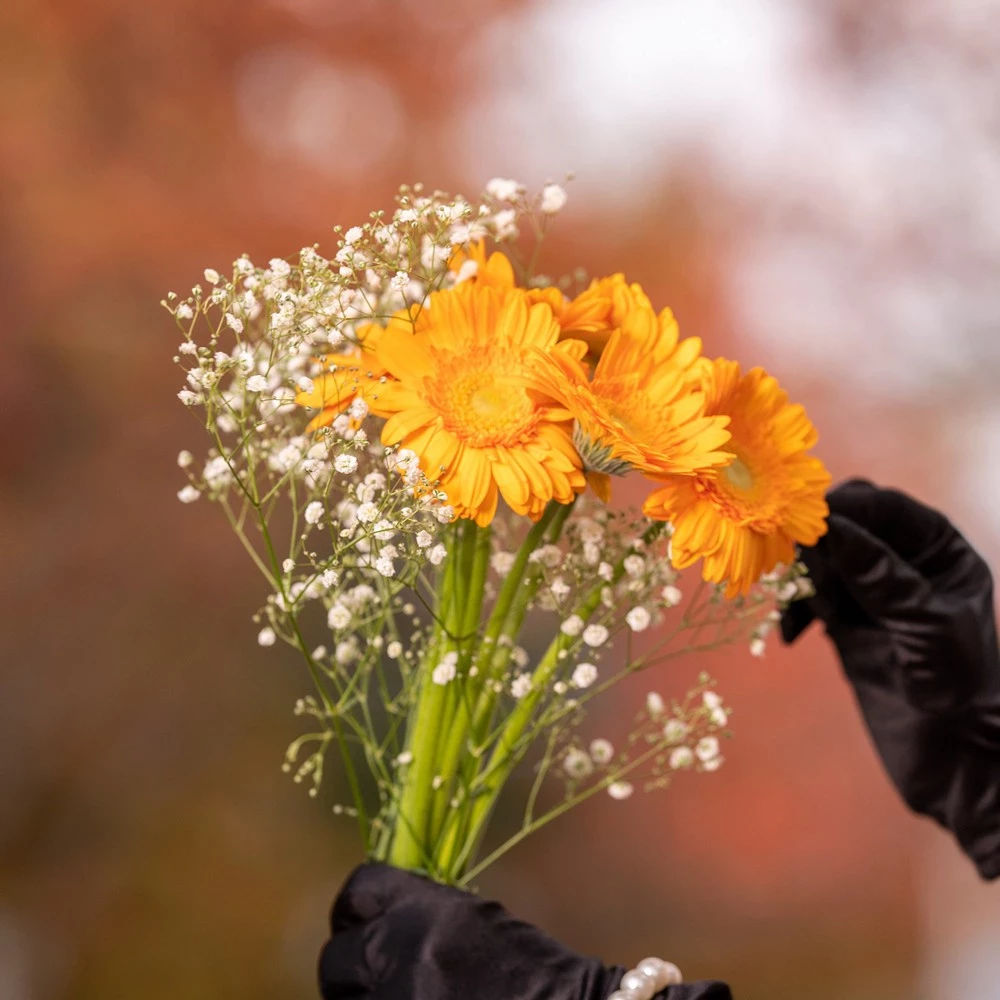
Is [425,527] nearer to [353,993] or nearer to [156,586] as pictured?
[353,993]

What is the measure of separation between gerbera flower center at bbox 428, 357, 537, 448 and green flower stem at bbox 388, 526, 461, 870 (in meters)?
0.08

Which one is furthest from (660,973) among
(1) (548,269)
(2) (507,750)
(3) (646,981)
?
(1) (548,269)

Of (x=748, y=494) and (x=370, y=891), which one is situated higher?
(x=748, y=494)

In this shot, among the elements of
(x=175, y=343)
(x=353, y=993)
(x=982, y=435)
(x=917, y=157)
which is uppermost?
(x=917, y=157)

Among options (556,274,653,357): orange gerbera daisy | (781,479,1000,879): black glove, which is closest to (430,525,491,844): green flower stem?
(556,274,653,357): orange gerbera daisy

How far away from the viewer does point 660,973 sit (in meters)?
0.50

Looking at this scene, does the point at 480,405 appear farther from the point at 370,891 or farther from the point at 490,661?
the point at 370,891

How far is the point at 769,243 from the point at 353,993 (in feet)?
2.88

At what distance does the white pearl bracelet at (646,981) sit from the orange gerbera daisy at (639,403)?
0.22 meters

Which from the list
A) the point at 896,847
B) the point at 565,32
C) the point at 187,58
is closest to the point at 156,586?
the point at 187,58

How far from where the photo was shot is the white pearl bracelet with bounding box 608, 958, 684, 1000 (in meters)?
0.48

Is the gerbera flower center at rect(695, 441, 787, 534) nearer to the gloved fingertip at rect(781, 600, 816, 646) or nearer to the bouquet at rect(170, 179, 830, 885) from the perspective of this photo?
the bouquet at rect(170, 179, 830, 885)

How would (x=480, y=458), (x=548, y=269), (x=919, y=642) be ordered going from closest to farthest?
(x=480, y=458)
(x=919, y=642)
(x=548, y=269)

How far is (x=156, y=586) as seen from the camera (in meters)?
0.91
